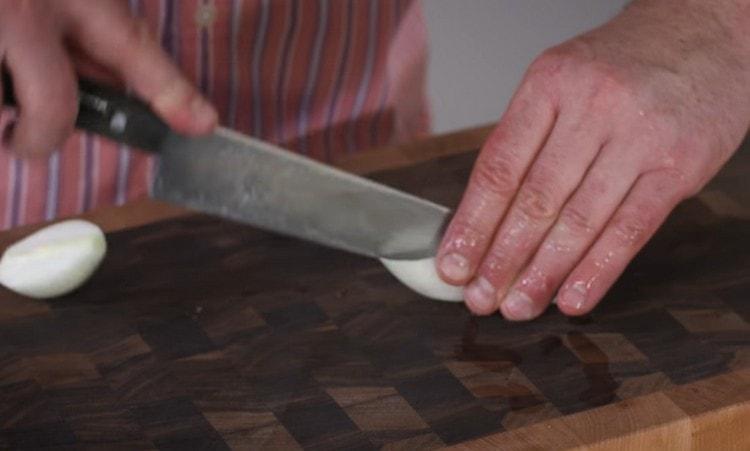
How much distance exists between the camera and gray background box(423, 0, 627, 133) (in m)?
3.04

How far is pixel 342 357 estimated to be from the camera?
1.36m

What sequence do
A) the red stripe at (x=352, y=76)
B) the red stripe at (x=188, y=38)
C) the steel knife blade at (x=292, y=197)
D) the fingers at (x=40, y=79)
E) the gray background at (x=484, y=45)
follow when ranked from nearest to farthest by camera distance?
the fingers at (x=40, y=79), the steel knife blade at (x=292, y=197), the red stripe at (x=188, y=38), the red stripe at (x=352, y=76), the gray background at (x=484, y=45)

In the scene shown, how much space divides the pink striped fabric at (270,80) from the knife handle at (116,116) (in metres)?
0.30

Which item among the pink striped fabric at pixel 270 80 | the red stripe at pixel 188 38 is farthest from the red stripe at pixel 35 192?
the red stripe at pixel 188 38

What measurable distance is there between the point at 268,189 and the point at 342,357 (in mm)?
147

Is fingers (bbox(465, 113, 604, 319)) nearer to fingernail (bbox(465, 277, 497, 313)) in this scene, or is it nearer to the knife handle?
fingernail (bbox(465, 277, 497, 313))

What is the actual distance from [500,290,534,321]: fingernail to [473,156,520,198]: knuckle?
0.27 feet

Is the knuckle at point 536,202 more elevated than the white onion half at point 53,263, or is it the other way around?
the knuckle at point 536,202

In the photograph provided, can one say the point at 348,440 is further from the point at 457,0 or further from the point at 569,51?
the point at 457,0

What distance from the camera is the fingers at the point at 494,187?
4.61ft

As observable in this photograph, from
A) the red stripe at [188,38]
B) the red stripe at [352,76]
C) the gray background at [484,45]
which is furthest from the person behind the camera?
the gray background at [484,45]

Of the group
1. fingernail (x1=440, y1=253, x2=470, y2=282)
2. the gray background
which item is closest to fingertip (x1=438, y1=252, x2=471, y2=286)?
fingernail (x1=440, y1=253, x2=470, y2=282)

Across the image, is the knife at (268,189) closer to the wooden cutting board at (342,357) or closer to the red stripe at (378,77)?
the wooden cutting board at (342,357)

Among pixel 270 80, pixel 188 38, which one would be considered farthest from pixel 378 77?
pixel 188 38
